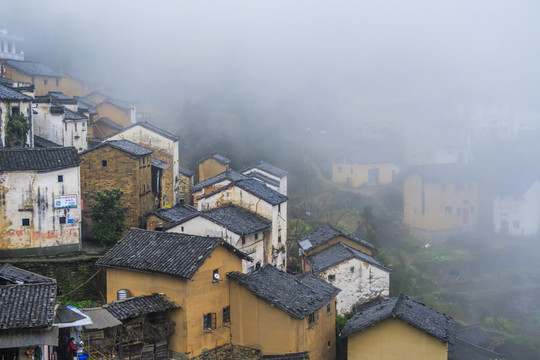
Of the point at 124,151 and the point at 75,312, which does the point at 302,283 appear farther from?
the point at 124,151

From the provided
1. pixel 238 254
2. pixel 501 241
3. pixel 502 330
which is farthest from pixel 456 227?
pixel 238 254

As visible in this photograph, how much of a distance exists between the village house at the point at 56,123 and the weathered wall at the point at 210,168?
9.30 meters

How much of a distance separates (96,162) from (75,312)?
39.9ft

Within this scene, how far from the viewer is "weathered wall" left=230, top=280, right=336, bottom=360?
17.7m

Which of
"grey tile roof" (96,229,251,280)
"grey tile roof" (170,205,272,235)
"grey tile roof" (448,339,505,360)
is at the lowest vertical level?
"grey tile roof" (448,339,505,360)

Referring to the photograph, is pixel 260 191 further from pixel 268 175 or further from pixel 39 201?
pixel 268 175

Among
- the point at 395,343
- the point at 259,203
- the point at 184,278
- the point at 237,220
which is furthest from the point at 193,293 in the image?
the point at 259,203

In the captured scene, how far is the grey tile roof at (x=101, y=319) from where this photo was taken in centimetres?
1477

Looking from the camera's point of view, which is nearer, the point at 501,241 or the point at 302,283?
the point at 302,283

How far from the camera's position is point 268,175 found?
124 feet

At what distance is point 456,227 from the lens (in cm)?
4428

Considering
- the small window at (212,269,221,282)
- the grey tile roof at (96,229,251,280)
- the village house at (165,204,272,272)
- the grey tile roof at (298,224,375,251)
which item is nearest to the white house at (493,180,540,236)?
the grey tile roof at (298,224,375,251)

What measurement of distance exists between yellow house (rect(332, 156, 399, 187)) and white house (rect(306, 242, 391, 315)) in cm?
2236

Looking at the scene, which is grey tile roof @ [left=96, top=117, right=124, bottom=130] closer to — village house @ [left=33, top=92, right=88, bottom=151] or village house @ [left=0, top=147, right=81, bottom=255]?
village house @ [left=33, top=92, right=88, bottom=151]
